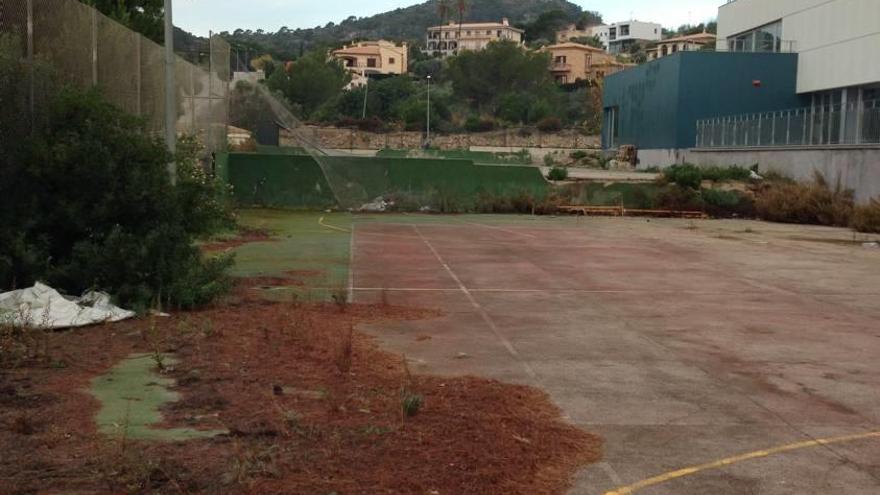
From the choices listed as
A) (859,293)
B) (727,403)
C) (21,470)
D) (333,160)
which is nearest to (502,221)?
(333,160)

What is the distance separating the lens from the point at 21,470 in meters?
5.85

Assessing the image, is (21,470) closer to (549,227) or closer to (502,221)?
(549,227)

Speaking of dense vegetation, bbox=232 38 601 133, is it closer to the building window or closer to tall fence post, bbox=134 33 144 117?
the building window

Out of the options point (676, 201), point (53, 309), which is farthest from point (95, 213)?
point (676, 201)

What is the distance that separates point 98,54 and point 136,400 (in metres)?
8.13

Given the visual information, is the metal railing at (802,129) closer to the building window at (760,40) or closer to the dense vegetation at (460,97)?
the building window at (760,40)

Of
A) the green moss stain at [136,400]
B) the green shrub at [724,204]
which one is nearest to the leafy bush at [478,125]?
the green shrub at [724,204]

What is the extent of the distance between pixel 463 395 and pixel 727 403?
2.32 m

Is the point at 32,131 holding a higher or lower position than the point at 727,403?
higher

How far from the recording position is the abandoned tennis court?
675 centimetres

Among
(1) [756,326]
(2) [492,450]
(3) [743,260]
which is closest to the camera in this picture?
(2) [492,450]

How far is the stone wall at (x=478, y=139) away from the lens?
86.6m

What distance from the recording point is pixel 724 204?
36.8 meters

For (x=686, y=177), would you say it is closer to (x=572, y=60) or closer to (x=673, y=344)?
(x=673, y=344)
